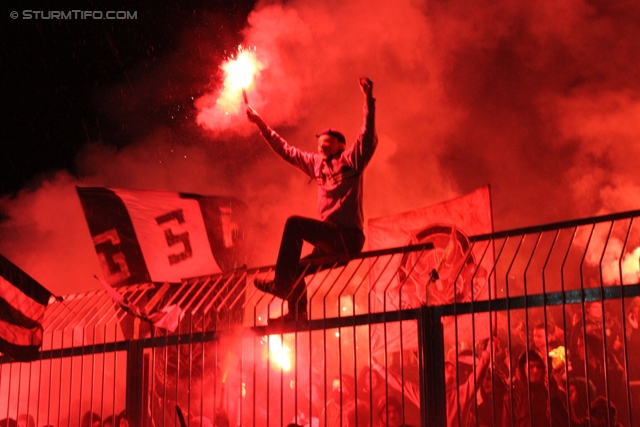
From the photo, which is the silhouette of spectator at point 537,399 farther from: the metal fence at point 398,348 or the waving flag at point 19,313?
the waving flag at point 19,313

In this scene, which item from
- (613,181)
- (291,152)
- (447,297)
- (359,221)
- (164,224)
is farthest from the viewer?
(613,181)

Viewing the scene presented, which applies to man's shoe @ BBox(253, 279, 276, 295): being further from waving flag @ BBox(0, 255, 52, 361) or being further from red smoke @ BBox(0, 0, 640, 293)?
red smoke @ BBox(0, 0, 640, 293)

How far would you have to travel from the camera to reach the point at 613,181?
16.5 meters

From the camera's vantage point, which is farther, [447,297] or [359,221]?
[447,297]

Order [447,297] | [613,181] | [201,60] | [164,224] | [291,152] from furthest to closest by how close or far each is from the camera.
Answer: [201,60] < [613,181] < [164,224] < [447,297] < [291,152]

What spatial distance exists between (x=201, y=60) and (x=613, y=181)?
28.7ft

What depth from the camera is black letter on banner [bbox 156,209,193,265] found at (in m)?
9.39

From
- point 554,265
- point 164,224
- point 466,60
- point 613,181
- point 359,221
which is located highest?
point 466,60

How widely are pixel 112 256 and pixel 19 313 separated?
2195mm

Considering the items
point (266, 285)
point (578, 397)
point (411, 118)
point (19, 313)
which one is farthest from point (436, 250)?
point (411, 118)

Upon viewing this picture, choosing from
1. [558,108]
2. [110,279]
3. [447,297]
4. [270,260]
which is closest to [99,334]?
[270,260]

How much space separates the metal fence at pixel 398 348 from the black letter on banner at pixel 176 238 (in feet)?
1.85

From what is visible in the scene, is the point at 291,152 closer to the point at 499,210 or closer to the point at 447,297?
the point at 447,297

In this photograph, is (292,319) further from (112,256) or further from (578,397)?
(112,256)
